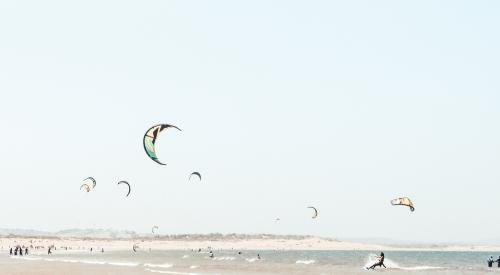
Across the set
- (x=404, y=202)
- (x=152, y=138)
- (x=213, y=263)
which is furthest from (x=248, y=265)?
(x=152, y=138)

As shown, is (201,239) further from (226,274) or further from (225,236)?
(226,274)

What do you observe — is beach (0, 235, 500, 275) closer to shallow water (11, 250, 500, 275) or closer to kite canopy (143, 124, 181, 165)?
shallow water (11, 250, 500, 275)

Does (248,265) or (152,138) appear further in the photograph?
(248,265)

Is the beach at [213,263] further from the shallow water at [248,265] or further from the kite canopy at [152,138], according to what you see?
the kite canopy at [152,138]

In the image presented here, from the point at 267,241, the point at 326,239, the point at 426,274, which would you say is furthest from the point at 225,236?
the point at 426,274

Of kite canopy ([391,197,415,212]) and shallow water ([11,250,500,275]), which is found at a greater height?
kite canopy ([391,197,415,212])

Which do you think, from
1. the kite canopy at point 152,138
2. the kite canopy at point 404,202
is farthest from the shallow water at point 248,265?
the kite canopy at point 152,138

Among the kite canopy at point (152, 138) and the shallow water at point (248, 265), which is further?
the shallow water at point (248, 265)

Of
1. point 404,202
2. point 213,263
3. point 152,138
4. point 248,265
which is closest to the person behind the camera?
point 152,138

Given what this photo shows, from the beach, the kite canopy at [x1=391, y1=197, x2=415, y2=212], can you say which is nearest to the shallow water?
the beach

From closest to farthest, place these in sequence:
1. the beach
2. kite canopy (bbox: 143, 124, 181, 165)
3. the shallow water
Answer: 1. kite canopy (bbox: 143, 124, 181, 165)
2. the beach
3. the shallow water

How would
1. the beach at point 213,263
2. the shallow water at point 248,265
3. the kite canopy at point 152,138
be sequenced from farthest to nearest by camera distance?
the shallow water at point 248,265 < the beach at point 213,263 < the kite canopy at point 152,138

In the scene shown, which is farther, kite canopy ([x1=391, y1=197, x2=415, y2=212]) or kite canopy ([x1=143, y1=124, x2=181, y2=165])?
kite canopy ([x1=391, y1=197, x2=415, y2=212])

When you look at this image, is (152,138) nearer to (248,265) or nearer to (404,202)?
(404,202)
